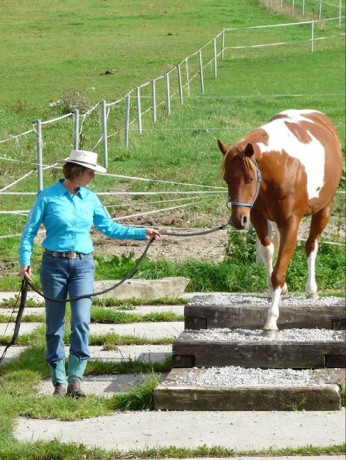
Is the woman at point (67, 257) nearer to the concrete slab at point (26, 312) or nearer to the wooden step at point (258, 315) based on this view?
the wooden step at point (258, 315)

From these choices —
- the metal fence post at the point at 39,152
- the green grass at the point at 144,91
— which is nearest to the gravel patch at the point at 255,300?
the green grass at the point at 144,91

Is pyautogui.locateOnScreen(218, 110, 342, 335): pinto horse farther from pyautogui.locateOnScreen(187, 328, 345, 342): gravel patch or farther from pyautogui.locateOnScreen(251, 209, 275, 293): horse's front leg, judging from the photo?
pyautogui.locateOnScreen(187, 328, 345, 342): gravel patch

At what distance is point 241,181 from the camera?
894 cm

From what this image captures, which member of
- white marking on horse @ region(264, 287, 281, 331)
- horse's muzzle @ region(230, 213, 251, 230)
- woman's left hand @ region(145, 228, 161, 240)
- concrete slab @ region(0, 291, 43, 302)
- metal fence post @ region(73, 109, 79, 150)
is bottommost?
concrete slab @ region(0, 291, 43, 302)

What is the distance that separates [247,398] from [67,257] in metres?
1.63

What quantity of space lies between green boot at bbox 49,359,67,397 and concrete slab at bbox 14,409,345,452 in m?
0.62

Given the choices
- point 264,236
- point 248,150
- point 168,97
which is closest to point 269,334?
point 264,236

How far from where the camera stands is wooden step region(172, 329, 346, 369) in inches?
340

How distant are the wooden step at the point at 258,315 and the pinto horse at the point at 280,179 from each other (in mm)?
232

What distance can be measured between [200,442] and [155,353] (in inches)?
99.5

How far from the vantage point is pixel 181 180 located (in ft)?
51.6

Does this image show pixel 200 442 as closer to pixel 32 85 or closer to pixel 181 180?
pixel 32 85

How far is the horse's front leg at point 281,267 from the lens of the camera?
9297mm

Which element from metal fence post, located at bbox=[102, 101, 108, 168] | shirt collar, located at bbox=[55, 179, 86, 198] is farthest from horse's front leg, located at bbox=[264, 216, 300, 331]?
metal fence post, located at bbox=[102, 101, 108, 168]
